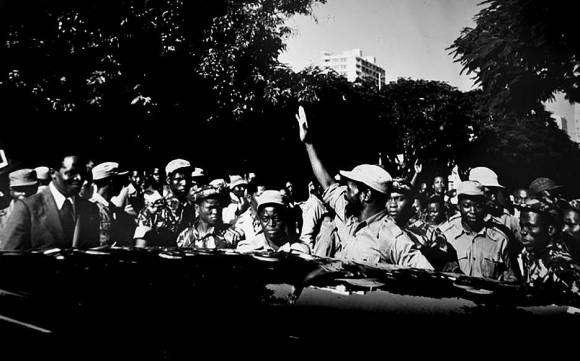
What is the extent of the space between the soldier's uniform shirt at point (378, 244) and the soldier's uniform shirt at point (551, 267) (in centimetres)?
93

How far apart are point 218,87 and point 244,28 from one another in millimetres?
1458

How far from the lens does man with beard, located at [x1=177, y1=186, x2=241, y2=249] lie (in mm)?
4016

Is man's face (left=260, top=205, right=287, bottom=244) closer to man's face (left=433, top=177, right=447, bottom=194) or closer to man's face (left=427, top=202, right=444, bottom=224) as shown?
man's face (left=427, top=202, right=444, bottom=224)

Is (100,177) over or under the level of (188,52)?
under

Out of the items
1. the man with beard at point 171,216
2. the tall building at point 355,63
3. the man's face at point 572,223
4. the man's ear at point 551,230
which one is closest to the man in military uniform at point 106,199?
the man with beard at point 171,216

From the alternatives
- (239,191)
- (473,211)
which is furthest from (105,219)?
(473,211)

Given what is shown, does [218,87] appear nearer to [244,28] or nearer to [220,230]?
[244,28]

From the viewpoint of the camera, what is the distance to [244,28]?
34.4ft

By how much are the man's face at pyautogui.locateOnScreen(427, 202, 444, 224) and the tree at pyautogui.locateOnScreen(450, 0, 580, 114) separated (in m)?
5.58

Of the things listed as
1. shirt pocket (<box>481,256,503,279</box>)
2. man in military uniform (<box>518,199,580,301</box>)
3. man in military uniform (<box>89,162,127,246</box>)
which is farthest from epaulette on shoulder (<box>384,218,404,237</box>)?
man in military uniform (<box>89,162,127,246</box>)

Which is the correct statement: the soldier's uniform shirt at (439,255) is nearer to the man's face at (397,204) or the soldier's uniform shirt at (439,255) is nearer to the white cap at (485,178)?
the white cap at (485,178)

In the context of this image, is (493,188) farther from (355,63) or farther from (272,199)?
(355,63)

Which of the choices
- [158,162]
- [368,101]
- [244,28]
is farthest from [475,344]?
[368,101]

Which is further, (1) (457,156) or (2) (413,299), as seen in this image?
(1) (457,156)
